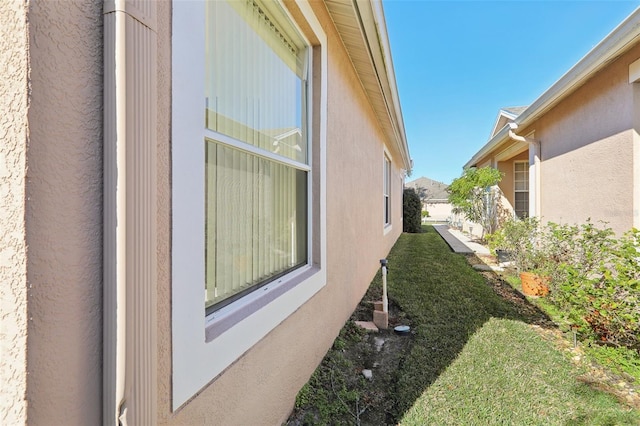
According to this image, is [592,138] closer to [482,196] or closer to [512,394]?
[512,394]

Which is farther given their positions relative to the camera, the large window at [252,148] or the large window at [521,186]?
the large window at [521,186]

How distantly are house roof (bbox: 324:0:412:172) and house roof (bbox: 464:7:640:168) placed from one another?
2.93m

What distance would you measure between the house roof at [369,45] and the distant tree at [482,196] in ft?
21.3

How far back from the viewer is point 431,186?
5362 cm

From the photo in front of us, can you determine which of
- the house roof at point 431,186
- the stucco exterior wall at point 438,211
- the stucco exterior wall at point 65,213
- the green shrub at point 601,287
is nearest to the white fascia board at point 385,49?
the stucco exterior wall at point 65,213

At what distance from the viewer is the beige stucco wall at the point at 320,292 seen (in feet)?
4.02

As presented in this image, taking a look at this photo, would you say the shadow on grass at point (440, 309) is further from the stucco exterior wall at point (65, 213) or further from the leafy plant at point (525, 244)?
the stucco exterior wall at point (65, 213)

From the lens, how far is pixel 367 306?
5141 mm

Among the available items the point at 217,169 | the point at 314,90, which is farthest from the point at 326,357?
the point at 314,90

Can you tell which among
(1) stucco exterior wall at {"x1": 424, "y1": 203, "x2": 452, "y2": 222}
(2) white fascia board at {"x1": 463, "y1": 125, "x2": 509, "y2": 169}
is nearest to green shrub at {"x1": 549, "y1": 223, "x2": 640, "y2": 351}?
(2) white fascia board at {"x1": 463, "y1": 125, "x2": 509, "y2": 169}

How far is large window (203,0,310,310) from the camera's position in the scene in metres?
1.75

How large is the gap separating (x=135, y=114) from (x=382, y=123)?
744 cm

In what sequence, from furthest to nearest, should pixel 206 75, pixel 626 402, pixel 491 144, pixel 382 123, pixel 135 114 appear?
pixel 491 144
pixel 382 123
pixel 626 402
pixel 206 75
pixel 135 114

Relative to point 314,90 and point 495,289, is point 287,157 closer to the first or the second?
point 314,90
